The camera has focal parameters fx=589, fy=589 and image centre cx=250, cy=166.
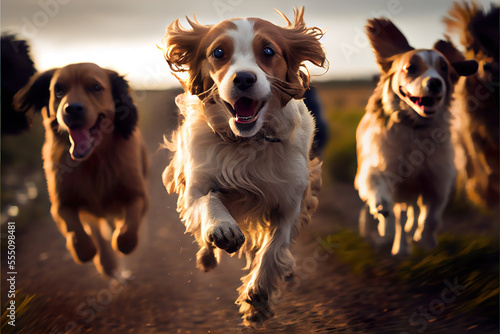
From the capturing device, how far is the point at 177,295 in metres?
5.88

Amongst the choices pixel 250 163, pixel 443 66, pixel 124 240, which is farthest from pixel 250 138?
pixel 443 66

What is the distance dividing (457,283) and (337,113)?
126 inches

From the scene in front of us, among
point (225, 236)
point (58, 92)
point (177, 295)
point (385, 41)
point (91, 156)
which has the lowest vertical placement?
point (177, 295)

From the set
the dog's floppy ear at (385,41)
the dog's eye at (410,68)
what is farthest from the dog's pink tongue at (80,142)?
the dog's eye at (410,68)

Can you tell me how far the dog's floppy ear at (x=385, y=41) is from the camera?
17.6ft

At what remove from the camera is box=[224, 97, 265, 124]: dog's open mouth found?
402 cm

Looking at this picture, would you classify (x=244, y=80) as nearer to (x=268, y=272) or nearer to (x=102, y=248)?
(x=268, y=272)

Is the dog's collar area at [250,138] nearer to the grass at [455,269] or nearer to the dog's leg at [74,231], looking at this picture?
the dog's leg at [74,231]

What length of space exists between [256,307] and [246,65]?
1758 millimetres

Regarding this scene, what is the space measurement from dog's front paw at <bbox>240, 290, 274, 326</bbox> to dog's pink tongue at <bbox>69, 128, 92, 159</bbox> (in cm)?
190

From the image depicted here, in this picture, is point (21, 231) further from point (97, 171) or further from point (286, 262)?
point (286, 262)

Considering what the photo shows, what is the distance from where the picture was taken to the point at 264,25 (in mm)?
4109

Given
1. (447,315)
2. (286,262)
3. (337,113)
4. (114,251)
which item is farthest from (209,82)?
(337,113)

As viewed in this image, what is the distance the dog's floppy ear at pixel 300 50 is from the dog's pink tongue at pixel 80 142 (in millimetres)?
1852
